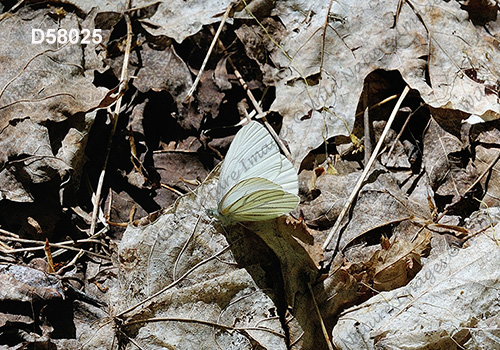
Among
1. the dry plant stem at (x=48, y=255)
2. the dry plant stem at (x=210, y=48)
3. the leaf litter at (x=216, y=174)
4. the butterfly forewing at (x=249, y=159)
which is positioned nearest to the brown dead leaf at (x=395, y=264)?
the leaf litter at (x=216, y=174)

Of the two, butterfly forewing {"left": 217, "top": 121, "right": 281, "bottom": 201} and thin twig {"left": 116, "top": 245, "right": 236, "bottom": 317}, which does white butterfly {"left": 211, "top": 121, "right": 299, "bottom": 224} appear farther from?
thin twig {"left": 116, "top": 245, "right": 236, "bottom": 317}

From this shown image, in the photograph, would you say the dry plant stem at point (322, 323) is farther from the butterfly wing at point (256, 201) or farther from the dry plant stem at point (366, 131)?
the dry plant stem at point (366, 131)

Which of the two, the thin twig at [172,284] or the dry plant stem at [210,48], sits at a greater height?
the dry plant stem at [210,48]

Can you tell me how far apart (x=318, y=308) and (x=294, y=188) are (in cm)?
65

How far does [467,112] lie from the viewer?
2996 mm

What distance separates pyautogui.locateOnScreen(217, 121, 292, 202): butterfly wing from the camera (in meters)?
2.64

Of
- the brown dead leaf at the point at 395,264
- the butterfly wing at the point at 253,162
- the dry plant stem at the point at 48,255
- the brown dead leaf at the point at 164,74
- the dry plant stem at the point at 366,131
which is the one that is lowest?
the brown dead leaf at the point at 395,264

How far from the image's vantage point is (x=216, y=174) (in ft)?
9.09

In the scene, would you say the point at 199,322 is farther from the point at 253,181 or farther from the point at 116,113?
the point at 116,113

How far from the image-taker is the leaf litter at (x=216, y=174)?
2.57 meters

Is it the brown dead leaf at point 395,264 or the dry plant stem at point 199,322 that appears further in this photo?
the brown dead leaf at point 395,264

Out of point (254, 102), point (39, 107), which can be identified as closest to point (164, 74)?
point (254, 102)

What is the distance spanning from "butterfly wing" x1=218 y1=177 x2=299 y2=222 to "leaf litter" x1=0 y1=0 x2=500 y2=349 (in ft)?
0.48

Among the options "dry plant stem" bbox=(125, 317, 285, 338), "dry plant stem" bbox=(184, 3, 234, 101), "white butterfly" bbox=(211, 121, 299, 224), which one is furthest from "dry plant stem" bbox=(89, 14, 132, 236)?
"white butterfly" bbox=(211, 121, 299, 224)
